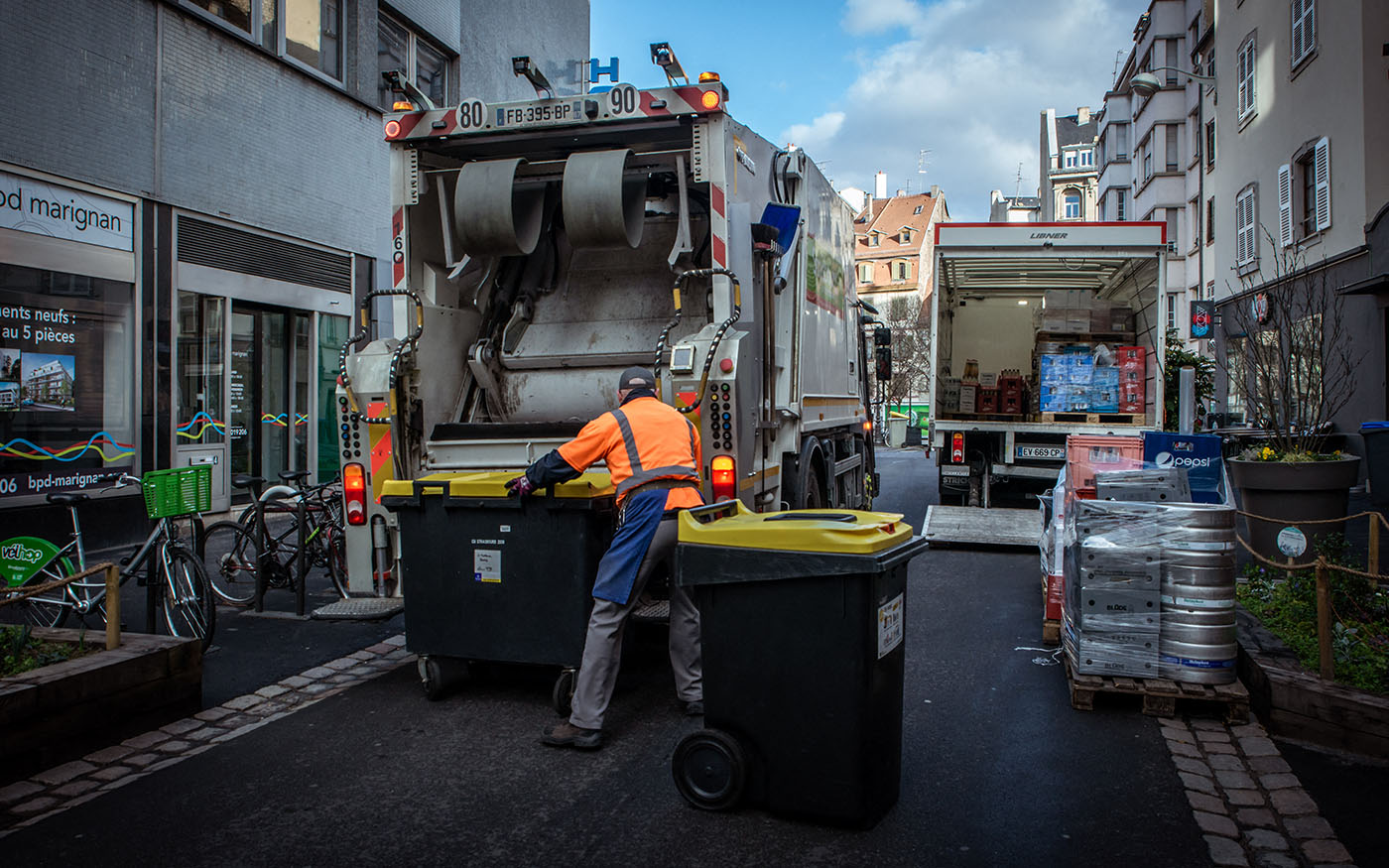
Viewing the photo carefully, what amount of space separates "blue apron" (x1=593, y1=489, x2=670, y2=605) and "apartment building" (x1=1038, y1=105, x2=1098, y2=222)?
68.7 metres

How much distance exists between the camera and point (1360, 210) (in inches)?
593

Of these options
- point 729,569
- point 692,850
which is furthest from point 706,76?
point 692,850

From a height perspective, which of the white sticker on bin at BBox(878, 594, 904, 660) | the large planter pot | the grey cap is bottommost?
the white sticker on bin at BBox(878, 594, 904, 660)

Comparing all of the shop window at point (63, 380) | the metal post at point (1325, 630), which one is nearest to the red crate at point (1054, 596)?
the metal post at point (1325, 630)

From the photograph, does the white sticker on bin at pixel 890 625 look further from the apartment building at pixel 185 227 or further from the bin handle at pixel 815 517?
the apartment building at pixel 185 227

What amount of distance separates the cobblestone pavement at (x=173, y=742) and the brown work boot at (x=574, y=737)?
140 cm

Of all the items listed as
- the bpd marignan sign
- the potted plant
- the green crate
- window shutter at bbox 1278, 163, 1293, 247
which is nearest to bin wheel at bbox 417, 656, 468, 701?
the green crate

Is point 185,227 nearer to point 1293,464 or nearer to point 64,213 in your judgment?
point 64,213

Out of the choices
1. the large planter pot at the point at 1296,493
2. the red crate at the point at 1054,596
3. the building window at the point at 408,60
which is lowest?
the red crate at the point at 1054,596

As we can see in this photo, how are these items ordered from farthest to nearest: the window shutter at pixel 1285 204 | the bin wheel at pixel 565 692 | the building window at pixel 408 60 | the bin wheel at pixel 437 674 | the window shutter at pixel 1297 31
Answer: the window shutter at pixel 1285 204 < the window shutter at pixel 1297 31 < the building window at pixel 408 60 < the bin wheel at pixel 437 674 < the bin wheel at pixel 565 692

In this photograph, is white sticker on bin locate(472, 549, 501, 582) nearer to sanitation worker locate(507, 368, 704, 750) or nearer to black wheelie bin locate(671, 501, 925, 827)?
sanitation worker locate(507, 368, 704, 750)

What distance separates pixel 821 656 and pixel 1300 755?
2.24 meters

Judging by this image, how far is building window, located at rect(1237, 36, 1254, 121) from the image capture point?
809 inches

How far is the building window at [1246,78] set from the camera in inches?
809
